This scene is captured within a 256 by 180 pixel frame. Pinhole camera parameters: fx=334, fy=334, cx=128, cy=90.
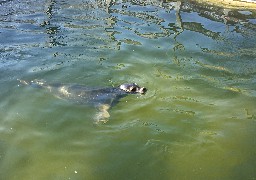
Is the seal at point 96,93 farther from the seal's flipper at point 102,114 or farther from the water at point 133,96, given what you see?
the water at point 133,96

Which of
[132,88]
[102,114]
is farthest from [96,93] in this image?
Result: [132,88]

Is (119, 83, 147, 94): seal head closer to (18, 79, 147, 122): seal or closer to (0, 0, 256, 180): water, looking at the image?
(18, 79, 147, 122): seal

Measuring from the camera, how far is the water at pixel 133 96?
6.63 metres

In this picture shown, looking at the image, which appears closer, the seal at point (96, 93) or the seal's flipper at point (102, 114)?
the seal's flipper at point (102, 114)

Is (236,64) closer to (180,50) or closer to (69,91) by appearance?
(180,50)

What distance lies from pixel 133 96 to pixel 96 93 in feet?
3.16

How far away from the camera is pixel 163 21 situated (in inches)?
542

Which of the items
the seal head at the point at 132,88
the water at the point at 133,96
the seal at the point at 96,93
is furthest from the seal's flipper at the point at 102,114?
the seal head at the point at 132,88

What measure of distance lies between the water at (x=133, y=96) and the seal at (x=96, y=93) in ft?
0.57

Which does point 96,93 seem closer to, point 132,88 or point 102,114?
point 102,114

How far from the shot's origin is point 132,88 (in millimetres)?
8695

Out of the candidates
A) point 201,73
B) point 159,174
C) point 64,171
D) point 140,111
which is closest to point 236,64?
point 201,73

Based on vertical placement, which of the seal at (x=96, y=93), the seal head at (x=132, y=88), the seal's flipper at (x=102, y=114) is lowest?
the seal's flipper at (x=102, y=114)

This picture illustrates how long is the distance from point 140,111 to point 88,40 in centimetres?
461
